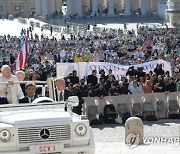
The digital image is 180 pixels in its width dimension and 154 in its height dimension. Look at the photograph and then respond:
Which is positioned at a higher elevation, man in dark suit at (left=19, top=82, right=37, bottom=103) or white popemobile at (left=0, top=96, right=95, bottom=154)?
man in dark suit at (left=19, top=82, right=37, bottom=103)

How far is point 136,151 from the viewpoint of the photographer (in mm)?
16797

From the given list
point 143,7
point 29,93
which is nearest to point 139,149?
point 29,93

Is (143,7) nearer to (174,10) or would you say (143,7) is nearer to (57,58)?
(174,10)

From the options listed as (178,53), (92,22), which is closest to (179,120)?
(178,53)

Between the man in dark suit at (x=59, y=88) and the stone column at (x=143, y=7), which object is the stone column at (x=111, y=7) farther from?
the man in dark suit at (x=59, y=88)

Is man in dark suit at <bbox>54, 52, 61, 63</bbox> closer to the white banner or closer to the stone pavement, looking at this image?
the white banner

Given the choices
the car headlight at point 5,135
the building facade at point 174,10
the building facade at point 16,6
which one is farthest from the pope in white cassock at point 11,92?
the building facade at point 16,6

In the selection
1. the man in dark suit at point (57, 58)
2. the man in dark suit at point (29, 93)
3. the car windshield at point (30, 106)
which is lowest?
the man in dark suit at point (57, 58)

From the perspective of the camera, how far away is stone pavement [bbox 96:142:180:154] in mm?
16609

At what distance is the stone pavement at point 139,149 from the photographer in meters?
16.6

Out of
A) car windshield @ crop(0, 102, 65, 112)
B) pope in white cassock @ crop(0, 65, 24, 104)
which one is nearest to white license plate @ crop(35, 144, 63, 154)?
car windshield @ crop(0, 102, 65, 112)

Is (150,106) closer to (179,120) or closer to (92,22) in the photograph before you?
(179,120)

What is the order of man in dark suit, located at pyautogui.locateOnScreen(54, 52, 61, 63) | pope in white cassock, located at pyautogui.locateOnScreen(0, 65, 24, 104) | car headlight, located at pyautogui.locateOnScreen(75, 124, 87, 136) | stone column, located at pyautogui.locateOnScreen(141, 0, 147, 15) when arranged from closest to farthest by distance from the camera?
1. car headlight, located at pyautogui.locateOnScreen(75, 124, 87, 136)
2. pope in white cassock, located at pyautogui.locateOnScreen(0, 65, 24, 104)
3. man in dark suit, located at pyautogui.locateOnScreen(54, 52, 61, 63)
4. stone column, located at pyautogui.locateOnScreen(141, 0, 147, 15)

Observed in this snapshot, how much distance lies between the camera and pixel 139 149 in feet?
55.8
